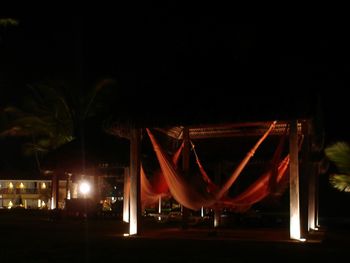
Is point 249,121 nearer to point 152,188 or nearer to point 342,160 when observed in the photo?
point 152,188

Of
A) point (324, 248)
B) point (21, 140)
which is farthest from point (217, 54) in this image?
point (21, 140)

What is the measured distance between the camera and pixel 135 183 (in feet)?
33.5

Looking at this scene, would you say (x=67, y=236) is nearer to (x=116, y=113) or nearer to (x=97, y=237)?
(x=97, y=237)

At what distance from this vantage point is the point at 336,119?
18219 mm

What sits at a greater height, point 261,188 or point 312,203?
point 261,188

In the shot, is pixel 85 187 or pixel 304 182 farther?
pixel 85 187

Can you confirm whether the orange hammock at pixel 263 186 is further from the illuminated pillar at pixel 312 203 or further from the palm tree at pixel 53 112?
the palm tree at pixel 53 112

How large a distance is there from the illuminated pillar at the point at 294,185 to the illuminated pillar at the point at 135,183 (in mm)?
2592

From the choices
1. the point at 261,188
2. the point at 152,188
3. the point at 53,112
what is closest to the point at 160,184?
the point at 152,188

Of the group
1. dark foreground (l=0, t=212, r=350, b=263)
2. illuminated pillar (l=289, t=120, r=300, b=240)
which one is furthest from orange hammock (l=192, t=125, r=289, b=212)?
dark foreground (l=0, t=212, r=350, b=263)

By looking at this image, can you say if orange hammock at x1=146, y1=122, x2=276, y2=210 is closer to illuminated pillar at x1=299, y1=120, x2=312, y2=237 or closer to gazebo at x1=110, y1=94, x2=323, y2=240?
gazebo at x1=110, y1=94, x2=323, y2=240

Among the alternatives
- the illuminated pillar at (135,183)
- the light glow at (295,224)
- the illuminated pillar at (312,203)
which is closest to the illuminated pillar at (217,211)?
the illuminated pillar at (135,183)

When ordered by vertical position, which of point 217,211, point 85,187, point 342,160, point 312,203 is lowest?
point 217,211

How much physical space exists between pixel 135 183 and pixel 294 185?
269 centimetres
